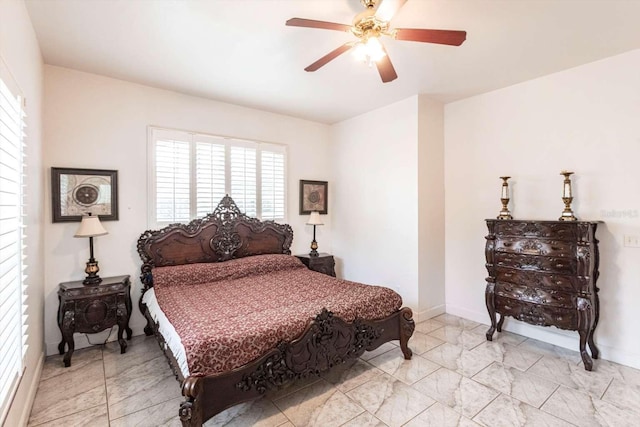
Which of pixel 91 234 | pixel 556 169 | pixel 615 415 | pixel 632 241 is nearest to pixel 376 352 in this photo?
pixel 615 415

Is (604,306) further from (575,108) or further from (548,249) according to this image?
(575,108)

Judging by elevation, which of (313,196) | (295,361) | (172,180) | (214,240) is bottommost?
(295,361)

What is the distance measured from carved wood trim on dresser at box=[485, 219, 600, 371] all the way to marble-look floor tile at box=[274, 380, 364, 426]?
6.46 feet

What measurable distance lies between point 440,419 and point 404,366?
709 mm

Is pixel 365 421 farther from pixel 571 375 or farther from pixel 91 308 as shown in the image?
pixel 91 308

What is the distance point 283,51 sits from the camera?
2852mm

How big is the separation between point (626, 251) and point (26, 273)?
4966 millimetres

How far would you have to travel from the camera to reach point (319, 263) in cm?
454

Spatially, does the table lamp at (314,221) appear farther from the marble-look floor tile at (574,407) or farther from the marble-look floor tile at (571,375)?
the marble-look floor tile at (574,407)

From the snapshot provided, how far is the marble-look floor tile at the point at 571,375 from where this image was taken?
2.51 m

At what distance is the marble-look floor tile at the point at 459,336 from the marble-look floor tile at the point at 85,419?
3.11 m

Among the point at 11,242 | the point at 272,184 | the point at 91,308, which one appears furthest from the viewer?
the point at 272,184

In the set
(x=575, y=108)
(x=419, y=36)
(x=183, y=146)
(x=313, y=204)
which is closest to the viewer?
(x=419, y=36)

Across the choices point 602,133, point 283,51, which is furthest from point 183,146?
point 602,133
